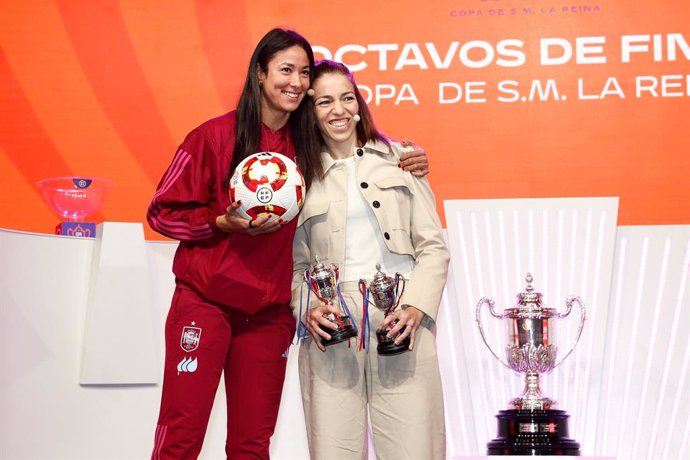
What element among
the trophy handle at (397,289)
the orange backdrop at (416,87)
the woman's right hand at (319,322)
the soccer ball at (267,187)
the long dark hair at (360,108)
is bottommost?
the woman's right hand at (319,322)

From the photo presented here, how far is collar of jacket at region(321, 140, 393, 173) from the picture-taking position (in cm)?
244

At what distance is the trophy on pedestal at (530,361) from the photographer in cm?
290

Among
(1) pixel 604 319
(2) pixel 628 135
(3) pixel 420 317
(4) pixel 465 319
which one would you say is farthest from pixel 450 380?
(2) pixel 628 135

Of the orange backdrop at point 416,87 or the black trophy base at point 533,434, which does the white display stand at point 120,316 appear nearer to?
the orange backdrop at point 416,87

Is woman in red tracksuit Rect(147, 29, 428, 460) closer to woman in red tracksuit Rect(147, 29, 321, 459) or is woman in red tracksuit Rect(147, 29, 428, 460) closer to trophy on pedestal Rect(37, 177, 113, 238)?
woman in red tracksuit Rect(147, 29, 321, 459)

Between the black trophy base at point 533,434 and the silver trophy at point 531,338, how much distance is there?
94mm

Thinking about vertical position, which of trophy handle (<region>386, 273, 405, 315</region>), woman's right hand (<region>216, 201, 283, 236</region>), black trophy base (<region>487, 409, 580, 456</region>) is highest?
woman's right hand (<region>216, 201, 283, 236</region>)

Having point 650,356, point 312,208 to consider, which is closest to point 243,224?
point 312,208

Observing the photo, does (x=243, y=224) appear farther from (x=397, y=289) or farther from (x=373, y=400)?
(x=373, y=400)

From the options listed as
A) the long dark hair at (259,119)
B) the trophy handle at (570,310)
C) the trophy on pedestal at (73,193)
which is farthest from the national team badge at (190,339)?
the trophy on pedestal at (73,193)

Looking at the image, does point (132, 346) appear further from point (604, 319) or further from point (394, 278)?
point (604, 319)

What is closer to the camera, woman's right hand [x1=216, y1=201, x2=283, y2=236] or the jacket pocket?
woman's right hand [x1=216, y1=201, x2=283, y2=236]

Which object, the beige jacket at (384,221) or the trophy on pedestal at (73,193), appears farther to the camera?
the trophy on pedestal at (73,193)

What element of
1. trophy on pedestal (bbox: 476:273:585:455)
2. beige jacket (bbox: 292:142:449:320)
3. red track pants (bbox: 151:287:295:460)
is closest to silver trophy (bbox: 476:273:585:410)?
trophy on pedestal (bbox: 476:273:585:455)
